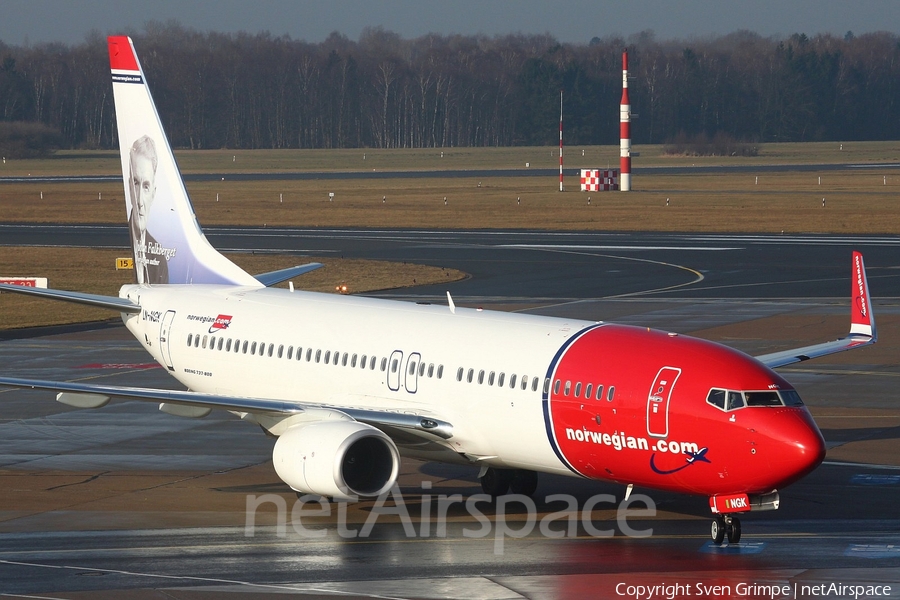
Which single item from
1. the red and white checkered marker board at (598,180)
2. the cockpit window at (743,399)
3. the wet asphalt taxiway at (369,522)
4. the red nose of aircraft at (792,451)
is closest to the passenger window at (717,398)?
the cockpit window at (743,399)

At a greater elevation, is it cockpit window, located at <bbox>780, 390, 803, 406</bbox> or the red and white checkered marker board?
cockpit window, located at <bbox>780, 390, 803, 406</bbox>

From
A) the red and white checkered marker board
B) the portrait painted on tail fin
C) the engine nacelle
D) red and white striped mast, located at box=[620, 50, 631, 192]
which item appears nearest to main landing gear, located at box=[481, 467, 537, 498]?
the engine nacelle

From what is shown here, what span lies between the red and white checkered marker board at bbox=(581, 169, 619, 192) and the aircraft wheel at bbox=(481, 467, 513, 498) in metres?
107

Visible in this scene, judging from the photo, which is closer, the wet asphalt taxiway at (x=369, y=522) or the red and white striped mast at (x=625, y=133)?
the wet asphalt taxiway at (x=369, y=522)

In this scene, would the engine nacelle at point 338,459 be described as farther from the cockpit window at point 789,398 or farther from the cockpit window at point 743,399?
the cockpit window at point 789,398

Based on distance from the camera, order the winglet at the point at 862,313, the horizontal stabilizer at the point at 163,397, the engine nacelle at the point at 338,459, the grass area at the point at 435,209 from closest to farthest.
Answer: the engine nacelle at the point at 338,459 < the horizontal stabilizer at the point at 163,397 < the winglet at the point at 862,313 < the grass area at the point at 435,209

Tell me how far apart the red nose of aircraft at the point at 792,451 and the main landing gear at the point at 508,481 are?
6.38 meters

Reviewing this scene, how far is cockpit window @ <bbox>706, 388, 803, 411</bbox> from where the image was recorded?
2145 cm

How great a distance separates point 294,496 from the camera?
26.9 meters

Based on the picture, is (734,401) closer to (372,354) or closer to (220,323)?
(372,354)

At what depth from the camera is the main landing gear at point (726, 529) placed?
874 inches

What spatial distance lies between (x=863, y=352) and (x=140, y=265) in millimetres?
25252

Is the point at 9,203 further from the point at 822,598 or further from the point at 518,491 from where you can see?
the point at 822,598

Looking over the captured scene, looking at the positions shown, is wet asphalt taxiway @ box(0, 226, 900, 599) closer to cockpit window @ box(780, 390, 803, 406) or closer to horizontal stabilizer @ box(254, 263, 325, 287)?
cockpit window @ box(780, 390, 803, 406)
